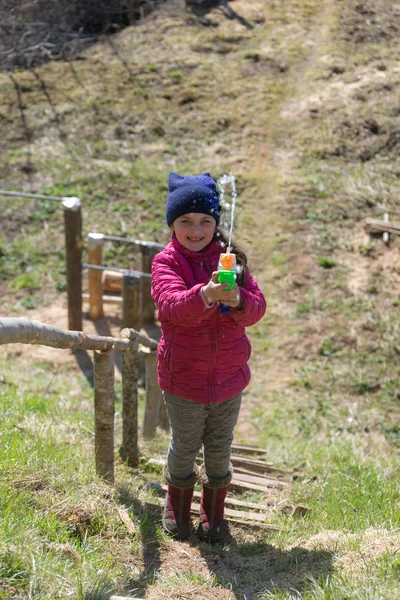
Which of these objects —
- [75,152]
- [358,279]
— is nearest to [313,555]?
[358,279]

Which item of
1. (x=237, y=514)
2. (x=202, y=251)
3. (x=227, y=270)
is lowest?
(x=237, y=514)

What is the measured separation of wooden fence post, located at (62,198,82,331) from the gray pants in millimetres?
4993

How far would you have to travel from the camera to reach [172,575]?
282cm

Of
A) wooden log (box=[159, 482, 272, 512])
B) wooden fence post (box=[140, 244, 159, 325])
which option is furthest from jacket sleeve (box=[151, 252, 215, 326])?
wooden fence post (box=[140, 244, 159, 325])

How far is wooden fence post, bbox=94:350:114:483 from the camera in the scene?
3367mm

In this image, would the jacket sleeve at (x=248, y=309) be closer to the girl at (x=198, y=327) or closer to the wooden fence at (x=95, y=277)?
the girl at (x=198, y=327)

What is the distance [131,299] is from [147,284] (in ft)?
2.73

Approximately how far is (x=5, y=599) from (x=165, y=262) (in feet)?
4.91

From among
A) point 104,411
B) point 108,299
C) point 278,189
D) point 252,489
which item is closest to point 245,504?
point 252,489

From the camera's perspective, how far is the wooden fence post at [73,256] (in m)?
7.78

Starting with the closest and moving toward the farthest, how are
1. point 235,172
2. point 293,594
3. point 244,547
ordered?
point 293,594, point 244,547, point 235,172

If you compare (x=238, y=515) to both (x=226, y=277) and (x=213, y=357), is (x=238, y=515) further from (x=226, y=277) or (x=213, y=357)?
(x=226, y=277)

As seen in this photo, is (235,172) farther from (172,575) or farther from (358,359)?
(172,575)

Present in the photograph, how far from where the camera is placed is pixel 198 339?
9.73ft
